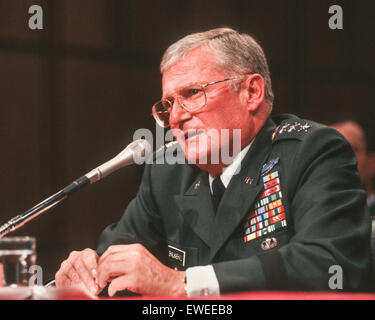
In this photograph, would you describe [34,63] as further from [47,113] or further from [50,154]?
[50,154]

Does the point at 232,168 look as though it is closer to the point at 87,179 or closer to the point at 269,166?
the point at 269,166

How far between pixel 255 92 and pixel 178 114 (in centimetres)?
29

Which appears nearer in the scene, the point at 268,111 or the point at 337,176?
the point at 337,176

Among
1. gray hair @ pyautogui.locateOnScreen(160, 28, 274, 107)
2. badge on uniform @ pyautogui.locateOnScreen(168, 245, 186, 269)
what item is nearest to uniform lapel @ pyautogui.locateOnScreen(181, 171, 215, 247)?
badge on uniform @ pyautogui.locateOnScreen(168, 245, 186, 269)

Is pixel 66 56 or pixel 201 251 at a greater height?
pixel 66 56

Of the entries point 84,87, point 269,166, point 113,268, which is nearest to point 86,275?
point 113,268

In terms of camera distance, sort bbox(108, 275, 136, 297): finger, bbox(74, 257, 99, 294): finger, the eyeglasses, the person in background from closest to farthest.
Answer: bbox(108, 275, 136, 297): finger
bbox(74, 257, 99, 294): finger
the eyeglasses
the person in background

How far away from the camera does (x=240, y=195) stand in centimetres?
164

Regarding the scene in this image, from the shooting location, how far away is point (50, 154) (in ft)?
8.73

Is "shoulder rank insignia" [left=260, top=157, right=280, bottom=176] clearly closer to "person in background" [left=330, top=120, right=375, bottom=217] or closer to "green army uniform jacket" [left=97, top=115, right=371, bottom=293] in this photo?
"green army uniform jacket" [left=97, top=115, right=371, bottom=293]

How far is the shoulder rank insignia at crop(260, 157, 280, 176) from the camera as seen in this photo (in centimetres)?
162

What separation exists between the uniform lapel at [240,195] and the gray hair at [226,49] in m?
0.27
